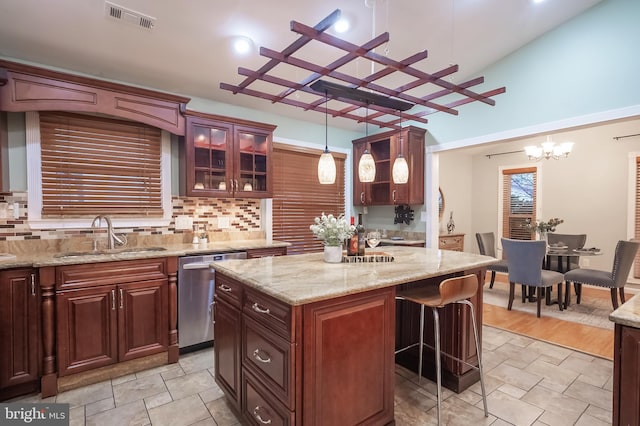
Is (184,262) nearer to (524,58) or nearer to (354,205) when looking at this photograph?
(354,205)

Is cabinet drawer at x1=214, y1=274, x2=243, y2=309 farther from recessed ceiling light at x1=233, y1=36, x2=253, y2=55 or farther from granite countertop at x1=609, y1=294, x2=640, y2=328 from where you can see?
recessed ceiling light at x1=233, y1=36, x2=253, y2=55

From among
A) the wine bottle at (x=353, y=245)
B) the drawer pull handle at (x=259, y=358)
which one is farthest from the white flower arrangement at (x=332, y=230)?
the drawer pull handle at (x=259, y=358)

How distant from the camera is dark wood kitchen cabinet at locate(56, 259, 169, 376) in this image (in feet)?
7.36

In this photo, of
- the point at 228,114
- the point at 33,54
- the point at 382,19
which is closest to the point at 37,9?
the point at 33,54

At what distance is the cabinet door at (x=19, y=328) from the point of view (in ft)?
Answer: 6.90

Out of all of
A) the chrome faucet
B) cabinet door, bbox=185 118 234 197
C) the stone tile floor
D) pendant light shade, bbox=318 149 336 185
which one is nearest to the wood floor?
the stone tile floor

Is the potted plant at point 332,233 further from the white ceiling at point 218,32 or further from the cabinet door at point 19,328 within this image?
the cabinet door at point 19,328

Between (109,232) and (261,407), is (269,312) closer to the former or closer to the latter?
(261,407)

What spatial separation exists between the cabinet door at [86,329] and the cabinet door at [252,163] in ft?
5.04

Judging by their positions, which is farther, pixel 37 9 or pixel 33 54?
pixel 33 54

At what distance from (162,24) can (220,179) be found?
1.44 metres

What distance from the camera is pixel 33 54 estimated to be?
2.54 metres

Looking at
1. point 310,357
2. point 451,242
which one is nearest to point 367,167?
point 310,357

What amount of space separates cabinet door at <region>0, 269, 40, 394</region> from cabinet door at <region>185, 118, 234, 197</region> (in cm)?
140
